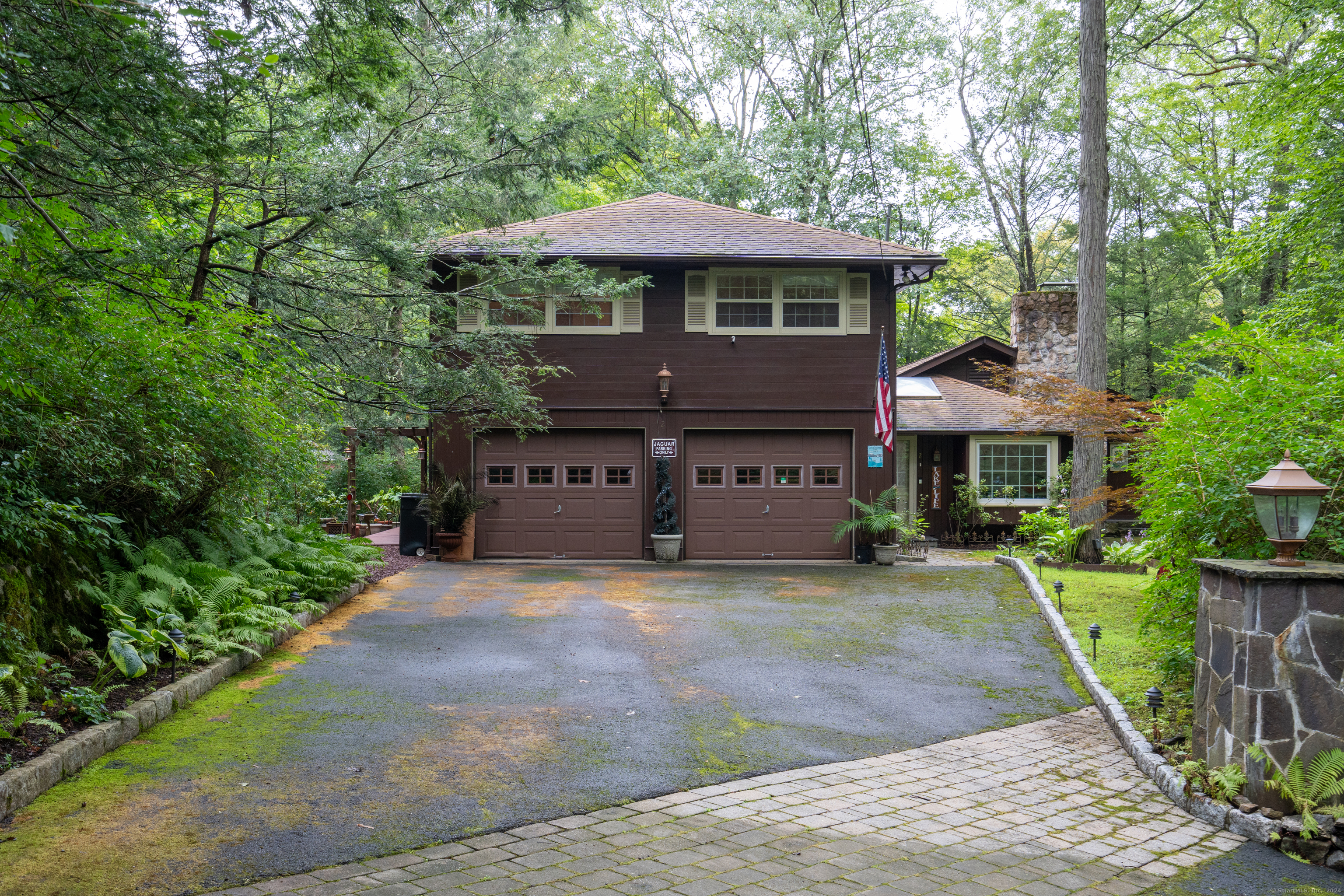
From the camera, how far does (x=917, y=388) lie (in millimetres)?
21219

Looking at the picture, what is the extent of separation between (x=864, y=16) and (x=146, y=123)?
1015 inches

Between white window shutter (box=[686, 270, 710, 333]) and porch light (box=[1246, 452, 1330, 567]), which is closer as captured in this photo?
porch light (box=[1246, 452, 1330, 567])

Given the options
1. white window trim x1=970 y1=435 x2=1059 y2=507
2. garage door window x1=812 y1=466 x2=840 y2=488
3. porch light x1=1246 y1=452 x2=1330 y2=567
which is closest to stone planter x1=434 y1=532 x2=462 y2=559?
garage door window x1=812 y1=466 x2=840 y2=488

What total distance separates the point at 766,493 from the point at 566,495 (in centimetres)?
340

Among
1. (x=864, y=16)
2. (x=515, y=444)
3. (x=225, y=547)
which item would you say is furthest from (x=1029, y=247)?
(x=225, y=547)

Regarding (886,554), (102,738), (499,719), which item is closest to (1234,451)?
(499,719)

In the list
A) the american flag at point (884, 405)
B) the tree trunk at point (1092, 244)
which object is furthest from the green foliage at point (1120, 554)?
the american flag at point (884, 405)

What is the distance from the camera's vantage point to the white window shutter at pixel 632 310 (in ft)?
50.6

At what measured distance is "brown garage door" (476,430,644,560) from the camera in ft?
50.5

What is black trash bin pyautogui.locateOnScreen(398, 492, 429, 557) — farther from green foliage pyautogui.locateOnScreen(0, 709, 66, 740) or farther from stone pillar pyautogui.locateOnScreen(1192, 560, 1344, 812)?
stone pillar pyautogui.locateOnScreen(1192, 560, 1344, 812)

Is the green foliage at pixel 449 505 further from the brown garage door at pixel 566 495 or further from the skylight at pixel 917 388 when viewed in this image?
the skylight at pixel 917 388

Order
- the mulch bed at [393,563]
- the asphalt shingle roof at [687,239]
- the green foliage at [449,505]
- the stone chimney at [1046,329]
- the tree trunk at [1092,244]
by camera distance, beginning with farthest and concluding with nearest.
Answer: the stone chimney at [1046,329]
the asphalt shingle roof at [687,239]
the green foliage at [449,505]
the tree trunk at [1092,244]
the mulch bed at [393,563]

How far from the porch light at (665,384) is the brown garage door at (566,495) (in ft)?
2.27

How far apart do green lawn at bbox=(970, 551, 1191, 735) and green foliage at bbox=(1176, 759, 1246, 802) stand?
88 centimetres
